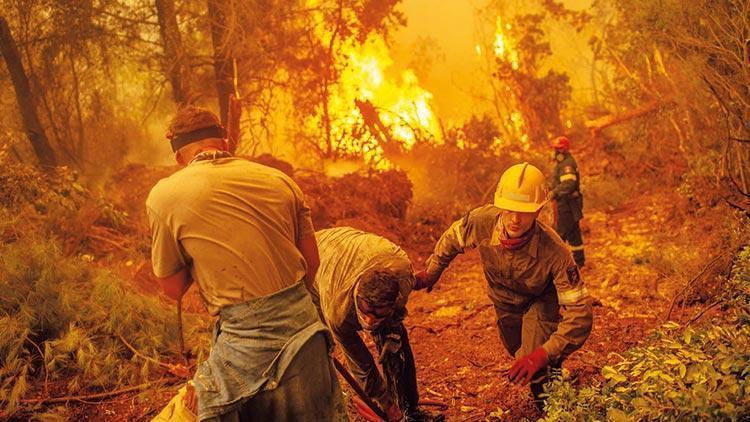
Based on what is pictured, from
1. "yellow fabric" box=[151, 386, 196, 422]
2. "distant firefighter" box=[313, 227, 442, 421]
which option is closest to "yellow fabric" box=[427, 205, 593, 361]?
"distant firefighter" box=[313, 227, 442, 421]

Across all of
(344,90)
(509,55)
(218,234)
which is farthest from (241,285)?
(509,55)

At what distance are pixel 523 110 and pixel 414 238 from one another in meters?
9.08

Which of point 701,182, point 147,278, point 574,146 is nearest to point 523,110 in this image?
point 574,146

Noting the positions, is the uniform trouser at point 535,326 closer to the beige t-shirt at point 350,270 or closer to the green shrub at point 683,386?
the green shrub at point 683,386

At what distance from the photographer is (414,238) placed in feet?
29.5

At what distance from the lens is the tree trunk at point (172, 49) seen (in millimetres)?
10336

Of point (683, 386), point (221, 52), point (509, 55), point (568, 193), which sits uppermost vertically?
point (221, 52)

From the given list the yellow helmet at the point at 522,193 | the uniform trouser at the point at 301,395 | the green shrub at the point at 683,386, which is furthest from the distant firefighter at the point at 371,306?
the green shrub at the point at 683,386

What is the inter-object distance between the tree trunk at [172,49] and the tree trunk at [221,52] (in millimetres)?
673

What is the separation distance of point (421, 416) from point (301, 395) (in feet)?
5.28

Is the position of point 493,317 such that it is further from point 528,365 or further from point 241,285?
point 241,285

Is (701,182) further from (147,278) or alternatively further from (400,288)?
(147,278)

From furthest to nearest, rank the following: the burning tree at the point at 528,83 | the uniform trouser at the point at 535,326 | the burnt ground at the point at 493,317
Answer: the burning tree at the point at 528,83
the burnt ground at the point at 493,317
the uniform trouser at the point at 535,326

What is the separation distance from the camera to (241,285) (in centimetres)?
233
